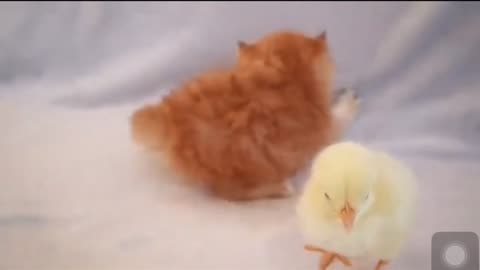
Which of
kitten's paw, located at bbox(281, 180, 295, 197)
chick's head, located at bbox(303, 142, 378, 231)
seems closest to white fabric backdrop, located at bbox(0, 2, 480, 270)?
Answer: kitten's paw, located at bbox(281, 180, 295, 197)

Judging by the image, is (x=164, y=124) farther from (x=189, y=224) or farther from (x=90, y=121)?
(x=90, y=121)

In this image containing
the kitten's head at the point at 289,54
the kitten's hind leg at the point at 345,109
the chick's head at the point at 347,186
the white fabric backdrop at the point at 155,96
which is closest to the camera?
the chick's head at the point at 347,186

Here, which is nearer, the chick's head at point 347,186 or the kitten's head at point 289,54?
the chick's head at point 347,186

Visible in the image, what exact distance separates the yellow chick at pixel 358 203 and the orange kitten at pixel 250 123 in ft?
0.67

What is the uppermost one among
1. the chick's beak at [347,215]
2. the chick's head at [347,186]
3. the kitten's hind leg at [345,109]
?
the kitten's hind leg at [345,109]

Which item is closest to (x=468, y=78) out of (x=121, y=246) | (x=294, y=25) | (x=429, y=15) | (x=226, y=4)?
(x=429, y=15)

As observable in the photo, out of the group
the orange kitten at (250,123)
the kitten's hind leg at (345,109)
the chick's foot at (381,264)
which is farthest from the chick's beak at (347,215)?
the kitten's hind leg at (345,109)

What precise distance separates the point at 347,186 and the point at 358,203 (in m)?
0.02

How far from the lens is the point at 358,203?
0.75m

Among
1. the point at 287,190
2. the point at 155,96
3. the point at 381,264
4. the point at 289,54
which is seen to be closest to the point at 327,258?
the point at 381,264

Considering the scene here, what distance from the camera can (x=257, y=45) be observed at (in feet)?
3.49

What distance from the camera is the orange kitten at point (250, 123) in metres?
0.99

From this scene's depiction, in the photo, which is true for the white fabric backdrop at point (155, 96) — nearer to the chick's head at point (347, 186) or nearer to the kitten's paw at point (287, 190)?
the kitten's paw at point (287, 190)

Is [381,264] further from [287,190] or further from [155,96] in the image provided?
[155,96]
